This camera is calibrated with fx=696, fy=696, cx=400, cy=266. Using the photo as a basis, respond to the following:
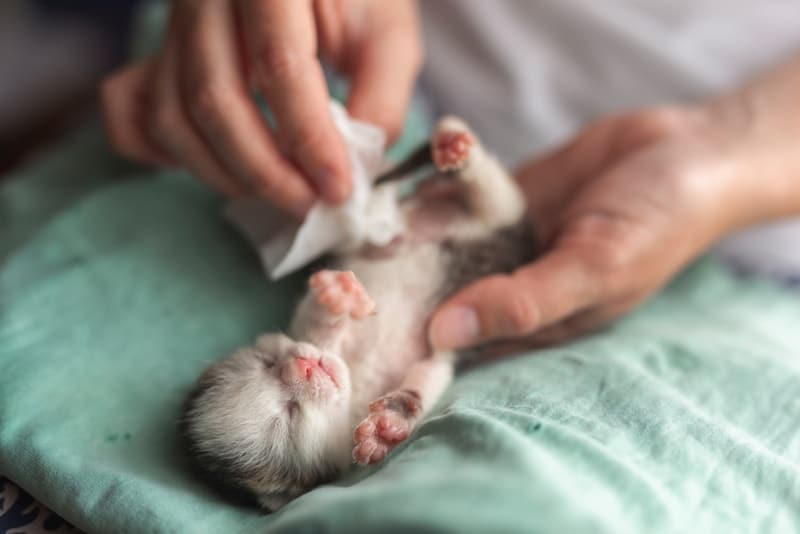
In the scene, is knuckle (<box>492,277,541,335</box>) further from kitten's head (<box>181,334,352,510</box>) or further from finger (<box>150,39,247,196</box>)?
finger (<box>150,39,247,196</box>)

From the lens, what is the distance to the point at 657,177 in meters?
1.27

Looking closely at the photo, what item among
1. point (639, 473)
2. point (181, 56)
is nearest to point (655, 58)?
point (181, 56)

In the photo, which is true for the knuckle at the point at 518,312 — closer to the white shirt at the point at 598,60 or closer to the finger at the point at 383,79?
the finger at the point at 383,79

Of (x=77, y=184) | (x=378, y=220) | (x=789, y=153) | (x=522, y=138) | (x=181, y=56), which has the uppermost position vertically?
(x=181, y=56)

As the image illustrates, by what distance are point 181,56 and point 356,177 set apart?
348 mm

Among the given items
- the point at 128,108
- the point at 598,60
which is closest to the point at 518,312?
the point at 128,108

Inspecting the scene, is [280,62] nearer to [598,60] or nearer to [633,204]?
[633,204]

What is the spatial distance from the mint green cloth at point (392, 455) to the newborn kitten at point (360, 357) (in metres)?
0.06

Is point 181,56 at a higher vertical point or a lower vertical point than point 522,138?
higher

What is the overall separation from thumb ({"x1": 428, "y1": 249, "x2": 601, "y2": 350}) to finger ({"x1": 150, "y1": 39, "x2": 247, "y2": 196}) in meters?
0.43

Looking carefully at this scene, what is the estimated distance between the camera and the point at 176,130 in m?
1.17

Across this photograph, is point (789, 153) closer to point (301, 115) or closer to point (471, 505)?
point (301, 115)

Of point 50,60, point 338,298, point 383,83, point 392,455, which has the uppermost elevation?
point 50,60

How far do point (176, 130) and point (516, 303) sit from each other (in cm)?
63
